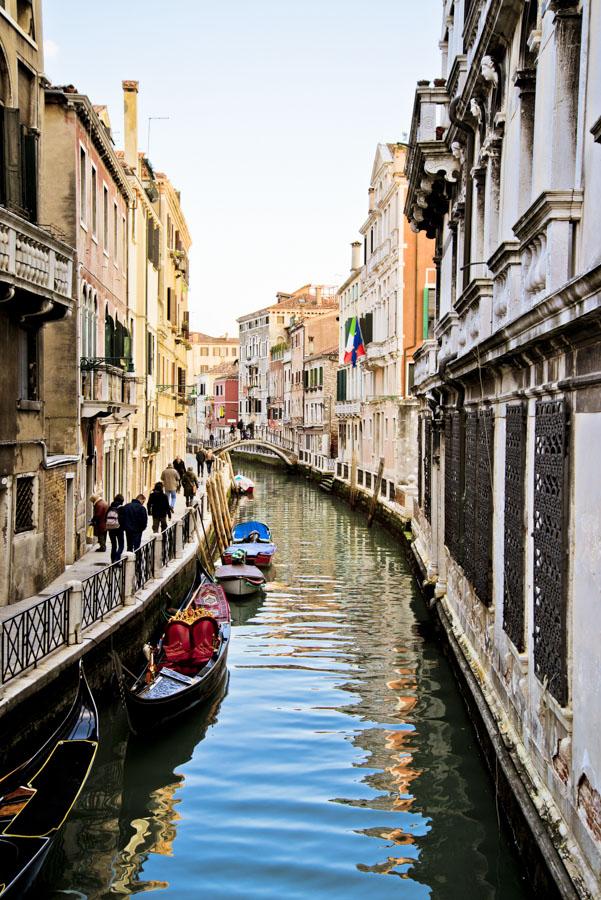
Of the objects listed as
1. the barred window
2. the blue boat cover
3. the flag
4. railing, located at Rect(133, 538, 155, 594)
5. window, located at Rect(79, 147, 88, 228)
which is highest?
window, located at Rect(79, 147, 88, 228)

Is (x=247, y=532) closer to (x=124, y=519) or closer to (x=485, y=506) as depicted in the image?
(x=124, y=519)

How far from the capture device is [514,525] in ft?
23.9

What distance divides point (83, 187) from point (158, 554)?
5.49m

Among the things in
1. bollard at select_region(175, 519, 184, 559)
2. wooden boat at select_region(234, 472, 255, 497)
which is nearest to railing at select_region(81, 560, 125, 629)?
bollard at select_region(175, 519, 184, 559)

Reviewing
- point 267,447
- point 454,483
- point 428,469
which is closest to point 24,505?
point 454,483

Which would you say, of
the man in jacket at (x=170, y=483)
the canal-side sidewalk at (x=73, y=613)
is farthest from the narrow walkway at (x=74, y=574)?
the man in jacket at (x=170, y=483)

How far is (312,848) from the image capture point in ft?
23.9

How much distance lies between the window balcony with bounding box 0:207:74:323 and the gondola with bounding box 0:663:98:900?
4092 millimetres

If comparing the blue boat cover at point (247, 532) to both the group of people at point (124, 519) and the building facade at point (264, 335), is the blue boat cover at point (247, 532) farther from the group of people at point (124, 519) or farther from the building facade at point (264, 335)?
the building facade at point (264, 335)

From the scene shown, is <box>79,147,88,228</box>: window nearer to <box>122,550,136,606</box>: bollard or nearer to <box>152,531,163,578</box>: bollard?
<box>152,531,163,578</box>: bollard

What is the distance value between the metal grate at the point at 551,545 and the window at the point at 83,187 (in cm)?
1030

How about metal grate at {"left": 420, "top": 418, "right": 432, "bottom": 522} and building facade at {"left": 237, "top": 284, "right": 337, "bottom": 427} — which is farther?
building facade at {"left": 237, "top": 284, "right": 337, "bottom": 427}

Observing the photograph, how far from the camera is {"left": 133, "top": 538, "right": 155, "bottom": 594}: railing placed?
12648mm

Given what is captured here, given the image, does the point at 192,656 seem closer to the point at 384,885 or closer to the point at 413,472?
the point at 384,885
